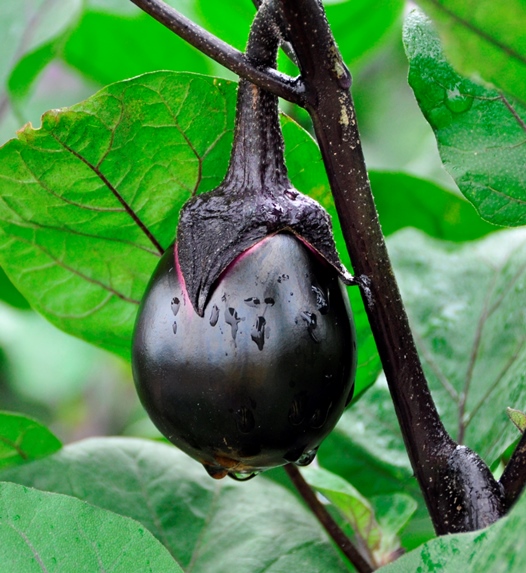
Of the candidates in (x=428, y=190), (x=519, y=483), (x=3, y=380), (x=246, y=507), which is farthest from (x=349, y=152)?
(x=3, y=380)

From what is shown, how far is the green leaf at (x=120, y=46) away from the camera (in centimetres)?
119

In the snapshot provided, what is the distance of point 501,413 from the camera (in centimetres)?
64

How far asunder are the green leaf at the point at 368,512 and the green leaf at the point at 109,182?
0.74ft

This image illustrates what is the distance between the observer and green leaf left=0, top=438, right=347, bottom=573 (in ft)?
2.20

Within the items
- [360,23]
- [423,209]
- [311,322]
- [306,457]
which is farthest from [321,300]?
[360,23]

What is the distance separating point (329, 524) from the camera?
683mm

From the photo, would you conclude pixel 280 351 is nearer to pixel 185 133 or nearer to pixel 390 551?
pixel 185 133

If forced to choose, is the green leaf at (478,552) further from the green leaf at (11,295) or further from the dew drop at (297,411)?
the green leaf at (11,295)

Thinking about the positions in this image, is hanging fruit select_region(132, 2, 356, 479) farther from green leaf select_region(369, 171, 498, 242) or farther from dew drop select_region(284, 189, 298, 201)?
green leaf select_region(369, 171, 498, 242)

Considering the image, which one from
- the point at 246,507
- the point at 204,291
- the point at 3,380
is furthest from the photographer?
the point at 3,380

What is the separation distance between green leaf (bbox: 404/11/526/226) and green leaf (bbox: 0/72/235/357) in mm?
131

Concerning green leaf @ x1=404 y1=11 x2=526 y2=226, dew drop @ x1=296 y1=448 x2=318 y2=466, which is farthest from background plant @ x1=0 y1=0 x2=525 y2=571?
dew drop @ x1=296 y1=448 x2=318 y2=466

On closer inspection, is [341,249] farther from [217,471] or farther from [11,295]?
[11,295]

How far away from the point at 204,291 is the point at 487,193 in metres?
0.20
